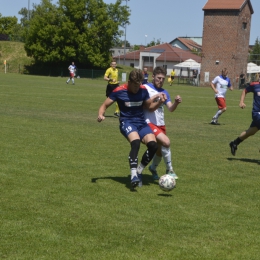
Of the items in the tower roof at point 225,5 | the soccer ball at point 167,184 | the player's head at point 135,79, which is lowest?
the soccer ball at point 167,184

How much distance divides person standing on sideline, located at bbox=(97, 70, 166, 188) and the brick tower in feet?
182

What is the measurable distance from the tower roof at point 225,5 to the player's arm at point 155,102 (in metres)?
56.8

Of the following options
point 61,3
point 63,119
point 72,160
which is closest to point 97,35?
point 61,3

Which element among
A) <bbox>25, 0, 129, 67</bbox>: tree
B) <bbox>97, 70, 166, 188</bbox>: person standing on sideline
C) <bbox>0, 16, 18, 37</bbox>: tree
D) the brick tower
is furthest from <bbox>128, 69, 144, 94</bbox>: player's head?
<bbox>0, 16, 18, 37</bbox>: tree

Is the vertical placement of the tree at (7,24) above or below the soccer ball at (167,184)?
above

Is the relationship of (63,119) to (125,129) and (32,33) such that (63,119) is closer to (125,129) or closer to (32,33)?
(125,129)

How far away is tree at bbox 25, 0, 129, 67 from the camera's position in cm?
6688

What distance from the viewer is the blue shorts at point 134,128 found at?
796cm

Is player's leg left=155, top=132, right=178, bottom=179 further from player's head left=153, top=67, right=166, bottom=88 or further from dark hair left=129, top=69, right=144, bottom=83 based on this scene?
dark hair left=129, top=69, right=144, bottom=83

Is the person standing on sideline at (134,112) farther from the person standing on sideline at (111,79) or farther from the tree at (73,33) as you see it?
the tree at (73,33)

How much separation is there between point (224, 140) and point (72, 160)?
5570 mm

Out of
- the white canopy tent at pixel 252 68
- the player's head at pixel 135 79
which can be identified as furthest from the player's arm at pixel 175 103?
the white canopy tent at pixel 252 68

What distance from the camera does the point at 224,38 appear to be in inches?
2461

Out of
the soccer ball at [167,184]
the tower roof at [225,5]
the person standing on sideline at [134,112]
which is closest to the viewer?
the soccer ball at [167,184]
